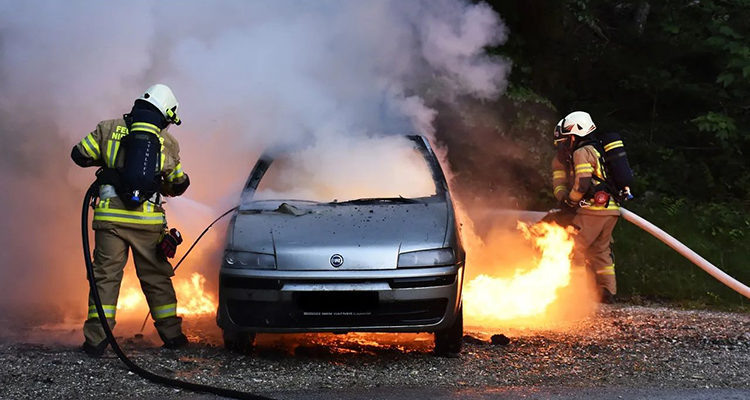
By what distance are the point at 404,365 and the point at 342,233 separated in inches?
35.8

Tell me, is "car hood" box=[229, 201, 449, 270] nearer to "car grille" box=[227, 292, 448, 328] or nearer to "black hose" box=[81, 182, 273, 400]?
"car grille" box=[227, 292, 448, 328]

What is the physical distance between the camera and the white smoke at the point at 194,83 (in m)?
7.38

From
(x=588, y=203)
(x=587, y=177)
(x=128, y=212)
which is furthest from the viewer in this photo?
(x=588, y=203)

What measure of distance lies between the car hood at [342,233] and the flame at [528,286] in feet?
5.07

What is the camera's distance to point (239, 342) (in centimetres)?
586

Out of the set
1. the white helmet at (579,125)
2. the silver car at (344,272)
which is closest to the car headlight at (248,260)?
the silver car at (344,272)

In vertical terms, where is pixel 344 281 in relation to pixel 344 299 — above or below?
above

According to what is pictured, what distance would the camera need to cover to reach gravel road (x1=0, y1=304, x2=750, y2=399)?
4.97 m

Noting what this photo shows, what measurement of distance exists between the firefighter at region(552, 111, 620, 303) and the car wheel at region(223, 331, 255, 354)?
3.62 meters

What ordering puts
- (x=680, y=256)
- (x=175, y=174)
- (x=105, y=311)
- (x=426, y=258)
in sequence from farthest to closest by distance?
(x=680, y=256) → (x=175, y=174) → (x=105, y=311) → (x=426, y=258)

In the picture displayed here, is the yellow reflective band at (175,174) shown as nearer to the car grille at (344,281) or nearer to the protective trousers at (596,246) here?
the car grille at (344,281)

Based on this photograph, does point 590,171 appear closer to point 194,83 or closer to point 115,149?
point 194,83

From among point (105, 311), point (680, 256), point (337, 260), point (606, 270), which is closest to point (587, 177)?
point (606, 270)

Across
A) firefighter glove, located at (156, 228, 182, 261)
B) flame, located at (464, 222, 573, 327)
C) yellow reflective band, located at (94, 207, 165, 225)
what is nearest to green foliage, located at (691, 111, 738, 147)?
flame, located at (464, 222, 573, 327)
